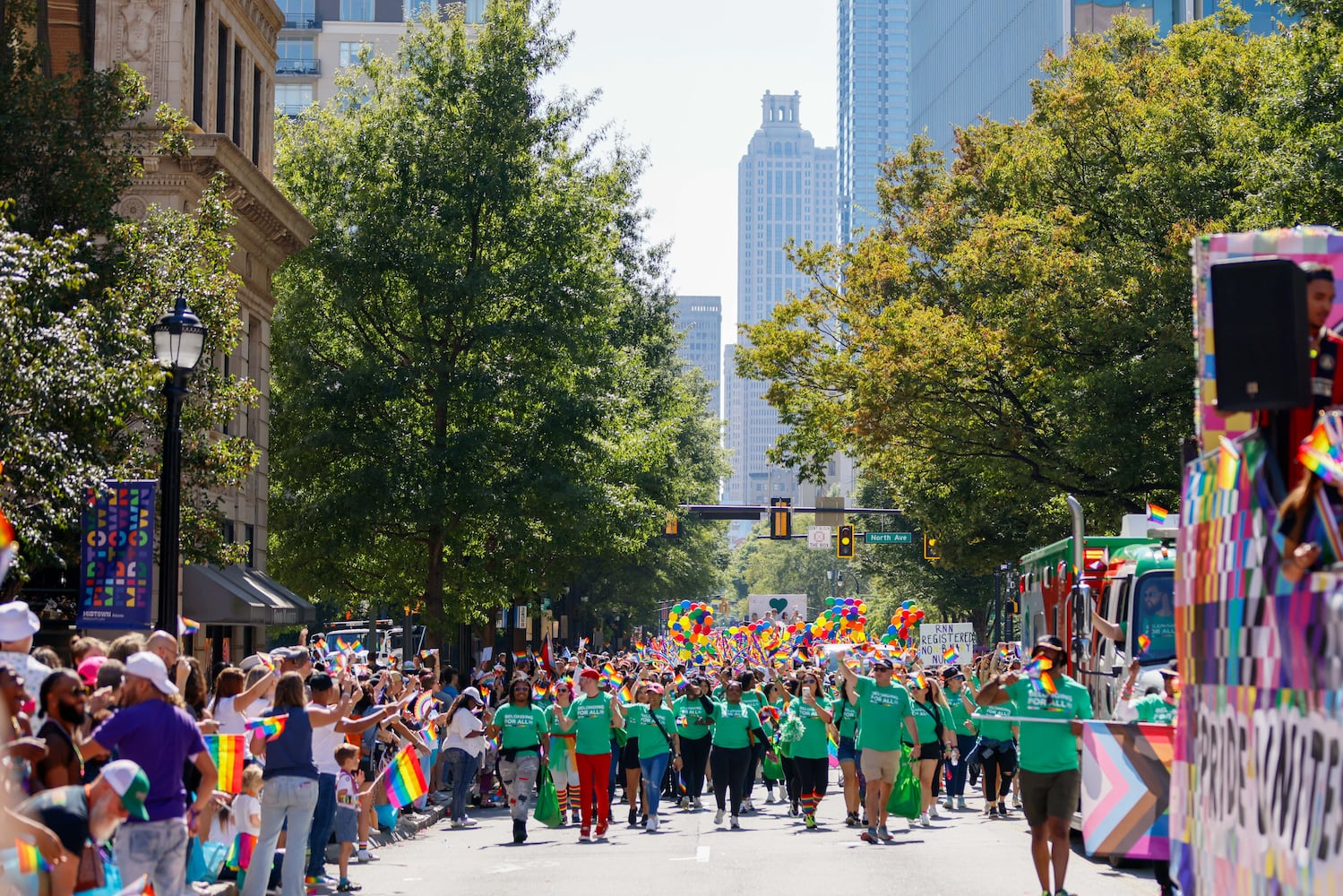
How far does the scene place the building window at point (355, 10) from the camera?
100062 mm

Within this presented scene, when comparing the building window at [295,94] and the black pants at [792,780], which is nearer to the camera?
the black pants at [792,780]

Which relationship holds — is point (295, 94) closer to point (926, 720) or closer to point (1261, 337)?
point (926, 720)

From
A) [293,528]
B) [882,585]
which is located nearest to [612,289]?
[293,528]

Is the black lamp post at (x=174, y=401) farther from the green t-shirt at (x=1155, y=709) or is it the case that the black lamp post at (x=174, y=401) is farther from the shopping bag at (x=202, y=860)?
the green t-shirt at (x=1155, y=709)

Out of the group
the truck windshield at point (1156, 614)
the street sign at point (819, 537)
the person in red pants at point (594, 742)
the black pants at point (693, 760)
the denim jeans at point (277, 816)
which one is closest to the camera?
the denim jeans at point (277, 816)

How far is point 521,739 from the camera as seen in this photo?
1880 cm

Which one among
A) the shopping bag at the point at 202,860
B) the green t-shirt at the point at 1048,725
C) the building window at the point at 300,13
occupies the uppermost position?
the building window at the point at 300,13

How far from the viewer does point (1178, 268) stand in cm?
2758

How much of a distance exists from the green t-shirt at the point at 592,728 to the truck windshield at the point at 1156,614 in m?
5.90

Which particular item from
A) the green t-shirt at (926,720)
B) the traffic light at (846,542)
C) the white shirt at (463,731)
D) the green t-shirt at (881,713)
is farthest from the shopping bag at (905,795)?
the traffic light at (846,542)

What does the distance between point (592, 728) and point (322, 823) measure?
526 cm

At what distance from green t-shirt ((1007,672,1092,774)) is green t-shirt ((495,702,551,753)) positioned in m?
7.53

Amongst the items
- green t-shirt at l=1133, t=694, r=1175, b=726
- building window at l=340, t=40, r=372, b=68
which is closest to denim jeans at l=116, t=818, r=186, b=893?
green t-shirt at l=1133, t=694, r=1175, b=726

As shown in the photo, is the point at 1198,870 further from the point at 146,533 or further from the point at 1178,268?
the point at 1178,268
